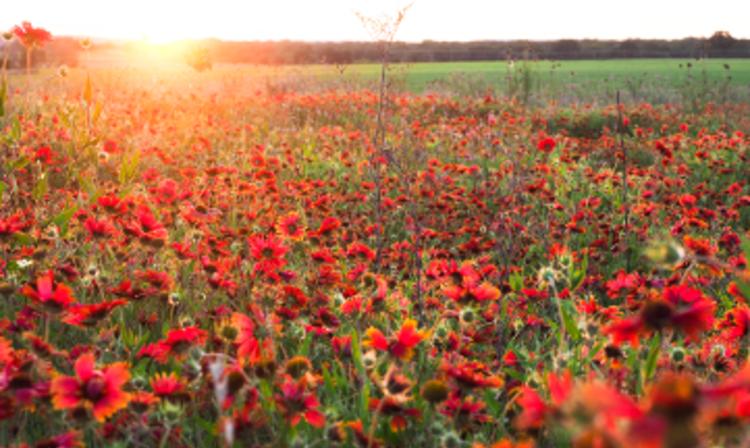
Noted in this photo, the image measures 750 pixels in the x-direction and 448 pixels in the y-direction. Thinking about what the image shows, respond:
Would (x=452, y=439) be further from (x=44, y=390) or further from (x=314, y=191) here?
(x=314, y=191)

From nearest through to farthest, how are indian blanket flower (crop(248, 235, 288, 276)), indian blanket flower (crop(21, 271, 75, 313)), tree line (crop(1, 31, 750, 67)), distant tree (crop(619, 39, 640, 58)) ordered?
→ indian blanket flower (crop(21, 271, 75, 313)), indian blanket flower (crop(248, 235, 288, 276)), tree line (crop(1, 31, 750, 67)), distant tree (crop(619, 39, 640, 58))

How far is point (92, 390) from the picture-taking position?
1.12m

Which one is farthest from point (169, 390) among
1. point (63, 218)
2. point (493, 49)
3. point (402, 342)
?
point (493, 49)

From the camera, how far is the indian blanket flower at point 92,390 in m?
1.10

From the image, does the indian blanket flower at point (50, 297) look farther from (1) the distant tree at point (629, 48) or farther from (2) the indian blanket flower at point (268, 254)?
(1) the distant tree at point (629, 48)

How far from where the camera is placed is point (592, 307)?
1878 mm

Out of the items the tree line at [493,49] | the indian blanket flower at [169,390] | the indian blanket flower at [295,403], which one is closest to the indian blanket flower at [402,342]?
the indian blanket flower at [295,403]

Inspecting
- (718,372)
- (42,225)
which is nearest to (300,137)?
(42,225)

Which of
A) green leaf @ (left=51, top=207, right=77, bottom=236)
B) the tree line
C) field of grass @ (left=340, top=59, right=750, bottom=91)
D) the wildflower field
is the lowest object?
the wildflower field

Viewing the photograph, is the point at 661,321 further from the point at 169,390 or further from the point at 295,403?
the point at 169,390

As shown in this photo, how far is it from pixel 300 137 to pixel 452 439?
5.65 meters

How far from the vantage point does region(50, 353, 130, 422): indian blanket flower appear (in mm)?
1102

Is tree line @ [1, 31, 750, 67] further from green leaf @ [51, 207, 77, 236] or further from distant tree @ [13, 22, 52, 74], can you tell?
green leaf @ [51, 207, 77, 236]

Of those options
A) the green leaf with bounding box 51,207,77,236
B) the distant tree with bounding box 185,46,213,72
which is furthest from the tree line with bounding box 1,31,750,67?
the green leaf with bounding box 51,207,77,236
